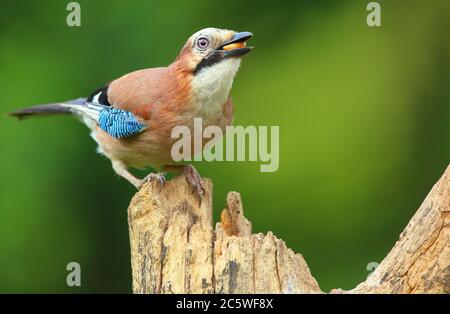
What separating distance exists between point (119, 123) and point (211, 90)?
2.22ft

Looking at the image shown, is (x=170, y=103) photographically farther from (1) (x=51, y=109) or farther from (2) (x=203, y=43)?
(1) (x=51, y=109)

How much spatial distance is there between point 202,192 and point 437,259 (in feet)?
4.59

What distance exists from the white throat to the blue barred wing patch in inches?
15.4

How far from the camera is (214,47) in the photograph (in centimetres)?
503

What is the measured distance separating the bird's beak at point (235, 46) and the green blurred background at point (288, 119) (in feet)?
6.75

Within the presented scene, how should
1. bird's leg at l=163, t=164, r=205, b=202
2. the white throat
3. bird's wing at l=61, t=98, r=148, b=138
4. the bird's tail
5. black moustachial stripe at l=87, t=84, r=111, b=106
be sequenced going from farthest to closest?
1. the bird's tail
2. black moustachial stripe at l=87, t=84, r=111, b=106
3. bird's wing at l=61, t=98, r=148, b=138
4. the white throat
5. bird's leg at l=163, t=164, r=205, b=202

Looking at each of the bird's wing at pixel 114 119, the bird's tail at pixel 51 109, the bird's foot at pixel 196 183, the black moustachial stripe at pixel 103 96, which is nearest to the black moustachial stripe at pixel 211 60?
the bird's wing at pixel 114 119

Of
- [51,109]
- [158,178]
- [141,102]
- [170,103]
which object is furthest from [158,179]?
[51,109]

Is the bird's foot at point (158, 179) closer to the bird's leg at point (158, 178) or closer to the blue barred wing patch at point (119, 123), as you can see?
the bird's leg at point (158, 178)

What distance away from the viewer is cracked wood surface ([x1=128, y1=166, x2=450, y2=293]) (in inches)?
162

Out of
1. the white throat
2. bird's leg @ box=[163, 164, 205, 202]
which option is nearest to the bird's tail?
bird's leg @ box=[163, 164, 205, 202]

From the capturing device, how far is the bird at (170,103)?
197 inches

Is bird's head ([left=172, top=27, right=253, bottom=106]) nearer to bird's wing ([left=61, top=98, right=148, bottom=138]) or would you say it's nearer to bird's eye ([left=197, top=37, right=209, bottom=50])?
bird's eye ([left=197, top=37, right=209, bottom=50])
